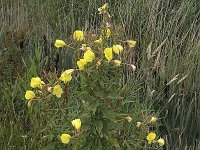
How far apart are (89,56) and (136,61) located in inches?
67.2

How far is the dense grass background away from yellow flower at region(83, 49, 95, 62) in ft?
2.64

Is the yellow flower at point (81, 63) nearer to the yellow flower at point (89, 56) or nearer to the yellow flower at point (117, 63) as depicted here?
the yellow flower at point (89, 56)

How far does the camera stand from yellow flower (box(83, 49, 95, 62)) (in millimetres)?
1906

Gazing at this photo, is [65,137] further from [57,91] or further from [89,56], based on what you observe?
[89,56]

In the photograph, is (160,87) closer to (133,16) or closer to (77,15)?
(133,16)

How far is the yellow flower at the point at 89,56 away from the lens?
1906 mm

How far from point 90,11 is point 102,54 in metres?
2.46

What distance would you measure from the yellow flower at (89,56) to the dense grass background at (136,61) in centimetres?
80

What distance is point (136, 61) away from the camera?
3586 mm

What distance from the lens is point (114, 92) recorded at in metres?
2.11

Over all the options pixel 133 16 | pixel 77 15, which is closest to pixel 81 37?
pixel 133 16

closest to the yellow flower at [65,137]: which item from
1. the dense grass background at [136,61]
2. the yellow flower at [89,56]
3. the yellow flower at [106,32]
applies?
the yellow flower at [89,56]

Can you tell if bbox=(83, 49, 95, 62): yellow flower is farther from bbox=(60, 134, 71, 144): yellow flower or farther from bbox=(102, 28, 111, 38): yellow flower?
bbox=(60, 134, 71, 144): yellow flower

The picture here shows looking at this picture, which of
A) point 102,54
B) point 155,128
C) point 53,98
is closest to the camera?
point 102,54
